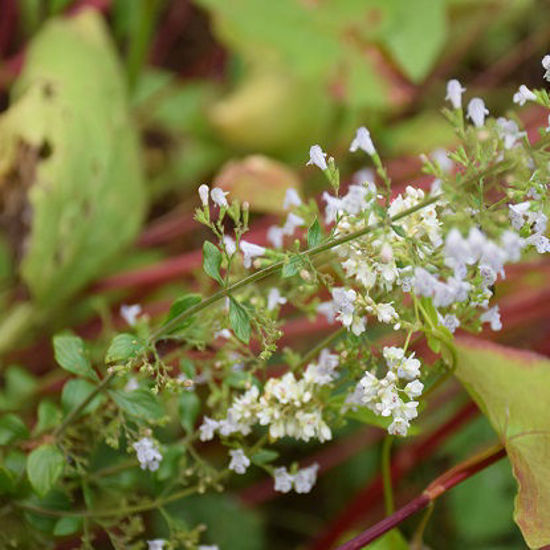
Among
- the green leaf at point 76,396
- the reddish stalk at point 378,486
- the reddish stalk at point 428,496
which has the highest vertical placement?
the green leaf at point 76,396

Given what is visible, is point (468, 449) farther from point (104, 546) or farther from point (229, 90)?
point (229, 90)

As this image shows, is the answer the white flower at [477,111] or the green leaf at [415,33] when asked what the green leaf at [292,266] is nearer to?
the white flower at [477,111]

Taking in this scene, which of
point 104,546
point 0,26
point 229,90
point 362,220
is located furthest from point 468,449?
point 0,26

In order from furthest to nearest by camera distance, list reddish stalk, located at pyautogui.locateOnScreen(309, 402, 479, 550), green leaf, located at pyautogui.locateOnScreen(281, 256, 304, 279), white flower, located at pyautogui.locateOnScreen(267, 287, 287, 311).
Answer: reddish stalk, located at pyautogui.locateOnScreen(309, 402, 479, 550) → white flower, located at pyautogui.locateOnScreen(267, 287, 287, 311) → green leaf, located at pyautogui.locateOnScreen(281, 256, 304, 279)

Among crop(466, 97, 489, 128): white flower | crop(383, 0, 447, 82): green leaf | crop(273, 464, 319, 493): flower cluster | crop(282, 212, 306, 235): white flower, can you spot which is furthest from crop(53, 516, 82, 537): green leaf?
crop(383, 0, 447, 82): green leaf

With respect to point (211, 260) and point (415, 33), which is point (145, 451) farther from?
point (415, 33)

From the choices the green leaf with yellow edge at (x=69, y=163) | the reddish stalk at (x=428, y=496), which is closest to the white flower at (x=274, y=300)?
the reddish stalk at (x=428, y=496)

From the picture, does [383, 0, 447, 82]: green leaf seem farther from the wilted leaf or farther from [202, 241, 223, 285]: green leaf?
[202, 241, 223, 285]: green leaf
